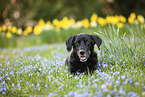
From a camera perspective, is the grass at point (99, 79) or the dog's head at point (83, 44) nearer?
the grass at point (99, 79)

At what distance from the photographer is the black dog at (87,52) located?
3167 mm

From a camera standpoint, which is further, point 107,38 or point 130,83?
point 107,38

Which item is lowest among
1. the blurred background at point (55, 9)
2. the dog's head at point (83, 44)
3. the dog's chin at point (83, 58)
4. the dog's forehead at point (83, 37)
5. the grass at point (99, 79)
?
the grass at point (99, 79)

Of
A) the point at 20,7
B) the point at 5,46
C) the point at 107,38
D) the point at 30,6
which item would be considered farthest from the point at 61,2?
the point at 107,38

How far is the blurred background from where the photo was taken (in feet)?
41.3

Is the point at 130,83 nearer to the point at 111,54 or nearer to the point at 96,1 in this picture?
the point at 111,54

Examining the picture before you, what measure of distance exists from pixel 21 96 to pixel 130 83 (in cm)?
175

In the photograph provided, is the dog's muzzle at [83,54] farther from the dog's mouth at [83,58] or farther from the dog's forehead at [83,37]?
the dog's forehead at [83,37]

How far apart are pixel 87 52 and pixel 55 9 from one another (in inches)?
418

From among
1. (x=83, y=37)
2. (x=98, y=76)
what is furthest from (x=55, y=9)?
(x=98, y=76)

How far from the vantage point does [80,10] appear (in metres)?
12.9

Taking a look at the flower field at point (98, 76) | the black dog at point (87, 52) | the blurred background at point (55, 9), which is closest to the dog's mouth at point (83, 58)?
the black dog at point (87, 52)

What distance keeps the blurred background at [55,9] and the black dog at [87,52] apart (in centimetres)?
938

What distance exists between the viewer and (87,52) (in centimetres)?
311
